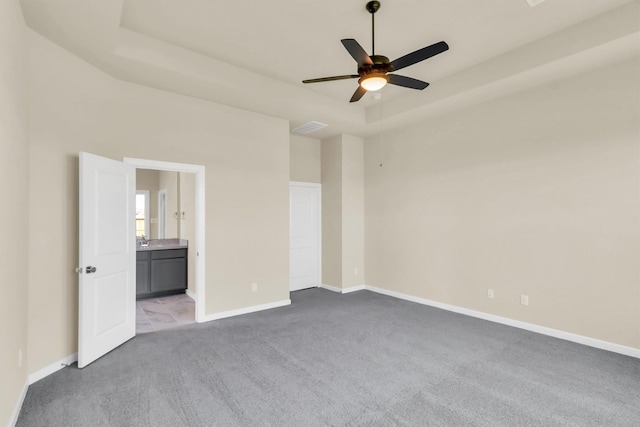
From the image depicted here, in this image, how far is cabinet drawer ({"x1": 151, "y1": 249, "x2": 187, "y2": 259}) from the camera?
18.0 feet

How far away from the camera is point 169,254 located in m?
5.63

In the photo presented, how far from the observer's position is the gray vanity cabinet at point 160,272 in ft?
17.6

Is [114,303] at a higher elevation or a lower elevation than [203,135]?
lower

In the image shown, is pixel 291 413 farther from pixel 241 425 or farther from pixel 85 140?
pixel 85 140

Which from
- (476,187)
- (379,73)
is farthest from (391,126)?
(379,73)

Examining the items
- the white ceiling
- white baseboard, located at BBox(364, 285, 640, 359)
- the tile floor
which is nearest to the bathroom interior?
the tile floor

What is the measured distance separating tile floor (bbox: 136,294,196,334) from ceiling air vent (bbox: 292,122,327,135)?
3.41 meters

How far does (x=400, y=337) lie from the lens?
3.68 m

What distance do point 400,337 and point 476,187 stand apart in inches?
92.0

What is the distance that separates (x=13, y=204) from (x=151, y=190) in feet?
19.8

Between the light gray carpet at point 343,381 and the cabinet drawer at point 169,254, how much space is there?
1994mm

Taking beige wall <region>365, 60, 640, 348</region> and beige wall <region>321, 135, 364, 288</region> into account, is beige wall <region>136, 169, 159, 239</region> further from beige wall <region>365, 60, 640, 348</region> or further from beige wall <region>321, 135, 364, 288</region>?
beige wall <region>365, 60, 640, 348</region>

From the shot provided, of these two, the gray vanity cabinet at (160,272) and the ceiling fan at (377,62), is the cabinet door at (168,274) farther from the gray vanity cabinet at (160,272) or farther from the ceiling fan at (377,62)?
the ceiling fan at (377,62)

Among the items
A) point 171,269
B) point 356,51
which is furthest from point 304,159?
point 356,51
